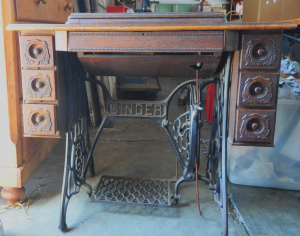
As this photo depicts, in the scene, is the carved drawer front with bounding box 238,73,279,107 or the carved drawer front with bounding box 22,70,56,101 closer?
the carved drawer front with bounding box 238,73,279,107

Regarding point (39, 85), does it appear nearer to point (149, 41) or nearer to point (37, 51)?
point (37, 51)

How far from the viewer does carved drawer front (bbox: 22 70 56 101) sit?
4.35ft

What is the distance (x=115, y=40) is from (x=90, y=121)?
2.16 meters

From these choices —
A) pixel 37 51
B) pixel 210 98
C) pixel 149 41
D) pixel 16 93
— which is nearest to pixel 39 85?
pixel 37 51

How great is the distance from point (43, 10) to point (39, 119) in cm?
75

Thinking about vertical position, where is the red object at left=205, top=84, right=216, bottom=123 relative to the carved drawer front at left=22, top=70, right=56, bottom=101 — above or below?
below

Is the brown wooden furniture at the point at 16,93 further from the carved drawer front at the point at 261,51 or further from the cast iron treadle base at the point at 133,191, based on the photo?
the carved drawer front at the point at 261,51

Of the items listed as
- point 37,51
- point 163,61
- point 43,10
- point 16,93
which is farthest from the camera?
point 43,10

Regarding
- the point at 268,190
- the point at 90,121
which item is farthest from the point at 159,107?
the point at 90,121

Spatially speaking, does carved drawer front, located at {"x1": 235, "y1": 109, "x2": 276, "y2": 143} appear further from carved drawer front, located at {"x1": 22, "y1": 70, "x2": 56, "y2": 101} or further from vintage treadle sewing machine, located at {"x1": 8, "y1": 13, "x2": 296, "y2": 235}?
carved drawer front, located at {"x1": 22, "y1": 70, "x2": 56, "y2": 101}

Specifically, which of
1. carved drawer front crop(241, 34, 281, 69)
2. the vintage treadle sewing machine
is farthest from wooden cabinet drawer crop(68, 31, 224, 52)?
carved drawer front crop(241, 34, 281, 69)

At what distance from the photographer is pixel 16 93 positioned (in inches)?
60.7

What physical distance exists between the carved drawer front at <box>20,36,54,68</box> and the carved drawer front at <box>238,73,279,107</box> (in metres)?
0.86

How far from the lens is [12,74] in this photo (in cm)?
151
